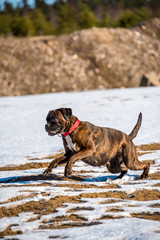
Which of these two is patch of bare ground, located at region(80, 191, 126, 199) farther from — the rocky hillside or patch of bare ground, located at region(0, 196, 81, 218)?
the rocky hillside

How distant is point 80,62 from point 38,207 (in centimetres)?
2417

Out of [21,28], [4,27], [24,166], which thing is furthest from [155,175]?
[21,28]

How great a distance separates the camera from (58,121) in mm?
5445

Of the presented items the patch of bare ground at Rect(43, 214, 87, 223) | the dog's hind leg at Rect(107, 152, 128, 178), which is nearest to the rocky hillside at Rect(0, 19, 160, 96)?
the dog's hind leg at Rect(107, 152, 128, 178)

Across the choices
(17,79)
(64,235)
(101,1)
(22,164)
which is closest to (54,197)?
(64,235)

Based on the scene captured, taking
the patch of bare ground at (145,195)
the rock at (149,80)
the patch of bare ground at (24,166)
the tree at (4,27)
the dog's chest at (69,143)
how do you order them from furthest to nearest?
the tree at (4,27)
the rock at (149,80)
the patch of bare ground at (24,166)
the dog's chest at (69,143)
the patch of bare ground at (145,195)

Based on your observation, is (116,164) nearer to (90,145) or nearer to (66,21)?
(90,145)

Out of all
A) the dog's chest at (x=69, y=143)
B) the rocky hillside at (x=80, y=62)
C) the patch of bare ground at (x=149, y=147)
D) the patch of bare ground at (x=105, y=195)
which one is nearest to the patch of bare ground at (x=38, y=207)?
the patch of bare ground at (x=105, y=195)

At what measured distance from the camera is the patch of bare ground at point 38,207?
4.20m

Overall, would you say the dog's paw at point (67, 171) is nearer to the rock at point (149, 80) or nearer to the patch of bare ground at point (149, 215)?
the patch of bare ground at point (149, 215)

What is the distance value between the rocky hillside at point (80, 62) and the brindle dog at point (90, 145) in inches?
747

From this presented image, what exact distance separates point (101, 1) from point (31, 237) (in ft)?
354

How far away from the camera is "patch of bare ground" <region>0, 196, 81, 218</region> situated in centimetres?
420

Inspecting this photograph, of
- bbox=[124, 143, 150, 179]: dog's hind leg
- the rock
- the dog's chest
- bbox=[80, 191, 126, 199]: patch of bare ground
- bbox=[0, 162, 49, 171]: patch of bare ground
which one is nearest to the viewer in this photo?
bbox=[80, 191, 126, 199]: patch of bare ground
